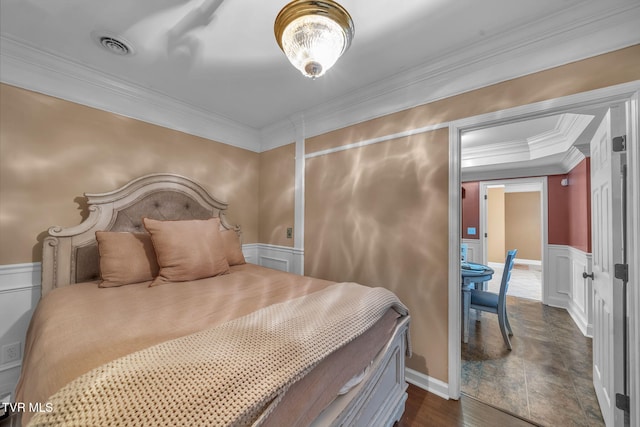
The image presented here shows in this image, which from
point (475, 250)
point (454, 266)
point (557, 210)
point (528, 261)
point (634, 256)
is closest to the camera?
point (634, 256)

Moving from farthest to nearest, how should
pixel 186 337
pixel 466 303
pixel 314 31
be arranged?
pixel 466 303
pixel 314 31
pixel 186 337

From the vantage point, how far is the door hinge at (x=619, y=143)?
142 centimetres

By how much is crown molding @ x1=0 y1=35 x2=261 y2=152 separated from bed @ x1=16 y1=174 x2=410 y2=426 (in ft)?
2.19

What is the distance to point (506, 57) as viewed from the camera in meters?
1.69

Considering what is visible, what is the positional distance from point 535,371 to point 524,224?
6.87 meters

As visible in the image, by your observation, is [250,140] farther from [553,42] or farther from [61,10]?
[553,42]

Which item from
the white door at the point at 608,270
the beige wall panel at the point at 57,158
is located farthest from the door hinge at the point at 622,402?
the beige wall panel at the point at 57,158

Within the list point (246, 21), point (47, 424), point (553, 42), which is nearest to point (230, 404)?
point (47, 424)

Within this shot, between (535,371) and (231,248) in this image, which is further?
(231,248)

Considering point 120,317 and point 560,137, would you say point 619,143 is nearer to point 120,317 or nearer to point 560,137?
point 560,137

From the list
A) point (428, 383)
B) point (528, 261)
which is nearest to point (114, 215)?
point (428, 383)

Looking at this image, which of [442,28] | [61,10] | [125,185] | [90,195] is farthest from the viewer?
[125,185]

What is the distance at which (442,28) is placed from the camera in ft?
5.29

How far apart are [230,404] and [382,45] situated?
2087 millimetres
